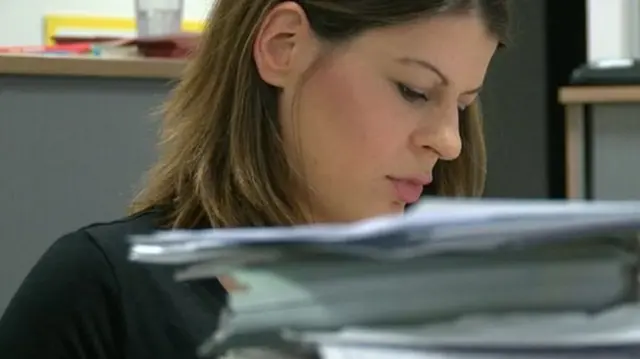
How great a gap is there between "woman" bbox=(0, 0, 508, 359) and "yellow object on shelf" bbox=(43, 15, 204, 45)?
2325 millimetres

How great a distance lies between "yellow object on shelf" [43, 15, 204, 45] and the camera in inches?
129

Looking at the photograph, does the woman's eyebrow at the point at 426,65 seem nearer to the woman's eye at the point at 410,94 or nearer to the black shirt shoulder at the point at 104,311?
the woman's eye at the point at 410,94

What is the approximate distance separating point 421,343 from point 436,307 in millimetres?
34

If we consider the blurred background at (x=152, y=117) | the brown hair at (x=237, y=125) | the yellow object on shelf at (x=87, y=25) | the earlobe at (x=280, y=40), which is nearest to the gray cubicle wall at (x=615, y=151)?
the blurred background at (x=152, y=117)

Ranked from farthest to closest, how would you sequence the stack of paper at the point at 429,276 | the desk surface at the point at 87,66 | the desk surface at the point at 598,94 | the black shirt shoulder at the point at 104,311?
the desk surface at the point at 598,94 < the desk surface at the point at 87,66 < the black shirt shoulder at the point at 104,311 < the stack of paper at the point at 429,276

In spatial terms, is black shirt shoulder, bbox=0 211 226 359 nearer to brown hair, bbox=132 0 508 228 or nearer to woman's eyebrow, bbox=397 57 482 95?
brown hair, bbox=132 0 508 228

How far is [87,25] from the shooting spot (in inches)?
131

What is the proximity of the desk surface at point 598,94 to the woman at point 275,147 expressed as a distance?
886mm

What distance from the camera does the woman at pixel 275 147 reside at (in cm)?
84

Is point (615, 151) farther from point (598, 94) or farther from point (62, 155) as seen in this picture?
point (62, 155)

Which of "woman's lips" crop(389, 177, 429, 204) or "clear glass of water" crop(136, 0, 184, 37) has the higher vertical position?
"clear glass of water" crop(136, 0, 184, 37)

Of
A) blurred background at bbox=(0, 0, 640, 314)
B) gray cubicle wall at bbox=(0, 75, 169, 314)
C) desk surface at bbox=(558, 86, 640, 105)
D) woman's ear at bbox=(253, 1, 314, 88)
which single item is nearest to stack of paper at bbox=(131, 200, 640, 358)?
woman's ear at bbox=(253, 1, 314, 88)

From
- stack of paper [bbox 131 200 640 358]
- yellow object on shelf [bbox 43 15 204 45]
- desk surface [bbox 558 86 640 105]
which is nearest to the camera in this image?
stack of paper [bbox 131 200 640 358]

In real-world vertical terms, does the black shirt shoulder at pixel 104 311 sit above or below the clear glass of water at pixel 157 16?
below
